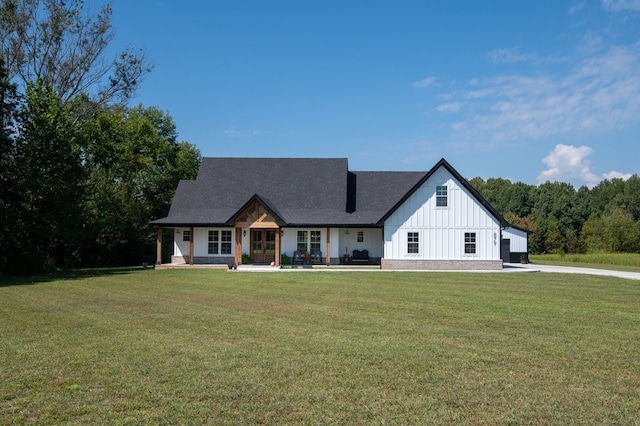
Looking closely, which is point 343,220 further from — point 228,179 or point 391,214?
point 228,179

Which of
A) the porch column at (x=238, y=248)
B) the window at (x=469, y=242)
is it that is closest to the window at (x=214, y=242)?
the porch column at (x=238, y=248)

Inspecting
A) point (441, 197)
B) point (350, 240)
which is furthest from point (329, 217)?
point (441, 197)

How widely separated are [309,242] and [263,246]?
9.14 feet

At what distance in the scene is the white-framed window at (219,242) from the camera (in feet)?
100

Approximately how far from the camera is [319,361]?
23.1 feet

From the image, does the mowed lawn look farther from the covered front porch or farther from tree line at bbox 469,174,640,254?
tree line at bbox 469,174,640,254

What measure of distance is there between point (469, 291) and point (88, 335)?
11.7 m

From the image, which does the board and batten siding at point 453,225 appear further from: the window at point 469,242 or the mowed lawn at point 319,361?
the mowed lawn at point 319,361

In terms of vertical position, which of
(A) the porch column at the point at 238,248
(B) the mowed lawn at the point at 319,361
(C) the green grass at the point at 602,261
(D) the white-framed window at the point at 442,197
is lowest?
(B) the mowed lawn at the point at 319,361

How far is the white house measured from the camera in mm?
28281

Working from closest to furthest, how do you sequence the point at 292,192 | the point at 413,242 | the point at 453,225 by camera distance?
the point at 453,225 → the point at 413,242 → the point at 292,192

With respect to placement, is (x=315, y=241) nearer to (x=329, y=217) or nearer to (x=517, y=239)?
(x=329, y=217)

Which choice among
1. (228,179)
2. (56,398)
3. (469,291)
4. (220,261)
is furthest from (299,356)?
(228,179)

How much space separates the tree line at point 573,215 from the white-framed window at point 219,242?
43021 mm
